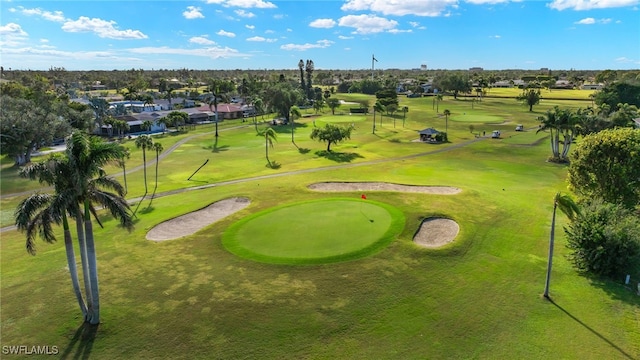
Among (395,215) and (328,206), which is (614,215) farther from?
(328,206)

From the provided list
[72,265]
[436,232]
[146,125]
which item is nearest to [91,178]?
[72,265]

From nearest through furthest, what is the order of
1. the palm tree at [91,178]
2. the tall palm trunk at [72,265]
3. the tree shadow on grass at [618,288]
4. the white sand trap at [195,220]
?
the palm tree at [91,178] < the tall palm trunk at [72,265] < the tree shadow on grass at [618,288] < the white sand trap at [195,220]

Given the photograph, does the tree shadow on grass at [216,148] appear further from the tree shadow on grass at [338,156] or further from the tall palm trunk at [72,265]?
the tall palm trunk at [72,265]

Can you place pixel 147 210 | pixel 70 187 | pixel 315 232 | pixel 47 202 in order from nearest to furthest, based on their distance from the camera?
pixel 70 187 → pixel 47 202 → pixel 315 232 → pixel 147 210

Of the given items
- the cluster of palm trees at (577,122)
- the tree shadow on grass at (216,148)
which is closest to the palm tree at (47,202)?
the tree shadow on grass at (216,148)

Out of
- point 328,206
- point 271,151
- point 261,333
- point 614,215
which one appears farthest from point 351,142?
point 261,333

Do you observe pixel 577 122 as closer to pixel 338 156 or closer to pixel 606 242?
pixel 338 156
